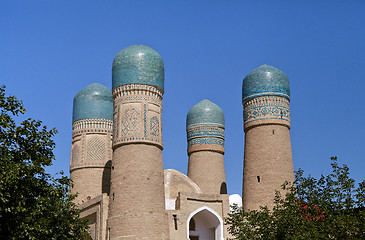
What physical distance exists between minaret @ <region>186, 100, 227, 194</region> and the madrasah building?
0.10 meters

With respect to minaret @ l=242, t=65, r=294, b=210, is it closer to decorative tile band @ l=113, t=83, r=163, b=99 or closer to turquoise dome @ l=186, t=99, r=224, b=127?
turquoise dome @ l=186, t=99, r=224, b=127

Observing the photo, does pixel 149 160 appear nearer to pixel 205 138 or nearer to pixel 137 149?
pixel 137 149

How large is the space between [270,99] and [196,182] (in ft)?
17.5

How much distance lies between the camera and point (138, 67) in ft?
55.7

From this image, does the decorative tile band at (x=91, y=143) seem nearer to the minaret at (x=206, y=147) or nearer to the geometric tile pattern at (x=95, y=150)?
the geometric tile pattern at (x=95, y=150)

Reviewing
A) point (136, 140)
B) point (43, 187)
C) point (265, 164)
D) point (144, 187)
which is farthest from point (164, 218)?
point (43, 187)

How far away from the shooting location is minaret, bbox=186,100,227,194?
21.6 metres

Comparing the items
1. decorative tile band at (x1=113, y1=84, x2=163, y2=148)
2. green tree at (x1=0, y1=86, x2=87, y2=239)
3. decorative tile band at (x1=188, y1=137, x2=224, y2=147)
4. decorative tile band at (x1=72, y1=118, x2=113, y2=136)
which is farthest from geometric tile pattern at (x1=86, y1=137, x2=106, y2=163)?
green tree at (x1=0, y1=86, x2=87, y2=239)

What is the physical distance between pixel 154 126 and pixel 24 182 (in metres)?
7.49

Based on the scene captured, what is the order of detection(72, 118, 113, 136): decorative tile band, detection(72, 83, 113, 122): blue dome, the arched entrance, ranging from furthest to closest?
detection(72, 83, 113, 122): blue dome → detection(72, 118, 113, 136): decorative tile band → the arched entrance

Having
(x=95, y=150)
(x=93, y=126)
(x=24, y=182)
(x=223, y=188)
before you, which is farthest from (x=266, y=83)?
(x=24, y=182)

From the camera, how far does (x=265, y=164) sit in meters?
17.5

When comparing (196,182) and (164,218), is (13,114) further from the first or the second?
(196,182)

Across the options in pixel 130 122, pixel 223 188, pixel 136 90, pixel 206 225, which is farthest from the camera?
pixel 223 188
